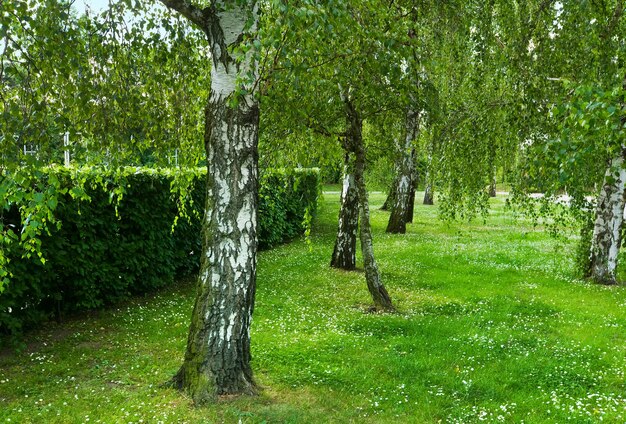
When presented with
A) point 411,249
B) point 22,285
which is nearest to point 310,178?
point 411,249

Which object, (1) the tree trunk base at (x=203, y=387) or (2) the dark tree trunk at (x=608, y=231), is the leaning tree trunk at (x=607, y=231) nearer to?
(2) the dark tree trunk at (x=608, y=231)

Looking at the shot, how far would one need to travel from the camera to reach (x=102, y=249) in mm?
9773

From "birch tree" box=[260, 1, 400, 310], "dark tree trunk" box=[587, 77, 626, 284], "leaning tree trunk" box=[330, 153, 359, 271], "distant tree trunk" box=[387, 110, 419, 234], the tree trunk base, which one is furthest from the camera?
"distant tree trunk" box=[387, 110, 419, 234]

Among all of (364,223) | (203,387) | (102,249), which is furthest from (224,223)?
(364,223)

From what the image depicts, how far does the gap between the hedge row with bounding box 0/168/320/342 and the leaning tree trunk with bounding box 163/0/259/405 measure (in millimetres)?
1437

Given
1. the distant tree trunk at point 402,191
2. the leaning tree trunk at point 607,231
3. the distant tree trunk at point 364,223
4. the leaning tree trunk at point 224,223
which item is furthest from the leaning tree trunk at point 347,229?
the leaning tree trunk at point 224,223

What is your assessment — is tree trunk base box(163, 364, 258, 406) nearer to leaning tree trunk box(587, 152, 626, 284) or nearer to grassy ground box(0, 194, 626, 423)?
grassy ground box(0, 194, 626, 423)

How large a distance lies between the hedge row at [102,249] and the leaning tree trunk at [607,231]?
7.02 metres

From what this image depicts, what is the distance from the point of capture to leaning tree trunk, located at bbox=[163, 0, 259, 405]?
20.2 ft

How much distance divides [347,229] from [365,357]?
6324mm

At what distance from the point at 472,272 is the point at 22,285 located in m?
9.95

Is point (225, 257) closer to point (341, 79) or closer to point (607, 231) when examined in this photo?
point (341, 79)

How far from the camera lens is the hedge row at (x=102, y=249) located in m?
8.32

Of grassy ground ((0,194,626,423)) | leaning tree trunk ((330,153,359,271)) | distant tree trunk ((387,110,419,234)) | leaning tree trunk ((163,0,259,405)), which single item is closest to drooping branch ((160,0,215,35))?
leaning tree trunk ((163,0,259,405))
